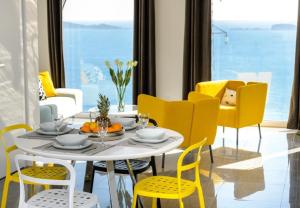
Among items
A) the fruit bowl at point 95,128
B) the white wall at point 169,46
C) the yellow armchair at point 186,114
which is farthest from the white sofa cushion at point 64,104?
the fruit bowl at point 95,128

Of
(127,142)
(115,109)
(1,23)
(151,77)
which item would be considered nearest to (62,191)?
(127,142)

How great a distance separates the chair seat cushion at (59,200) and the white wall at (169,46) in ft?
17.5

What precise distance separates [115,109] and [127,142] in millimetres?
3456

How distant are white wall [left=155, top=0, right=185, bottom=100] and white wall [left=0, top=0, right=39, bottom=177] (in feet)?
10.2

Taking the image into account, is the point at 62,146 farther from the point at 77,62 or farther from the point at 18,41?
the point at 77,62

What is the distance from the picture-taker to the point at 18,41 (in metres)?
5.70

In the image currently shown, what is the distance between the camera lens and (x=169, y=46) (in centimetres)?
871

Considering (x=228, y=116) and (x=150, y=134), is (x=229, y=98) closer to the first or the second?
(x=228, y=116)

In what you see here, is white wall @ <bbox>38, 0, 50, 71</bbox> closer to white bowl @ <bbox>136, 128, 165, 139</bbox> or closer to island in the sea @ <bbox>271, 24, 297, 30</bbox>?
island in the sea @ <bbox>271, 24, 297, 30</bbox>

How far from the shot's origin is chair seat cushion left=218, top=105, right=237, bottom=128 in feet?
23.6

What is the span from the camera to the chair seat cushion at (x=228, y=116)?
7.19 metres

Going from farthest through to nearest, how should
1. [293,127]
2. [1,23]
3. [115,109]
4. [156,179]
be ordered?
[293,127] < [115,109] < [1,23] < [156,179]

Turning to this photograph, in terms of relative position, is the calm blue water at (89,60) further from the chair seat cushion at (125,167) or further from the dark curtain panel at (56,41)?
the chair seat cushion at (125,167)

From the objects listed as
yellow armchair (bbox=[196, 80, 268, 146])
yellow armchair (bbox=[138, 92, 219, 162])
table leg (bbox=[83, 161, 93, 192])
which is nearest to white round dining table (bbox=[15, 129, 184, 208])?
table leg (bbox=[83, 161, 93, 192])
